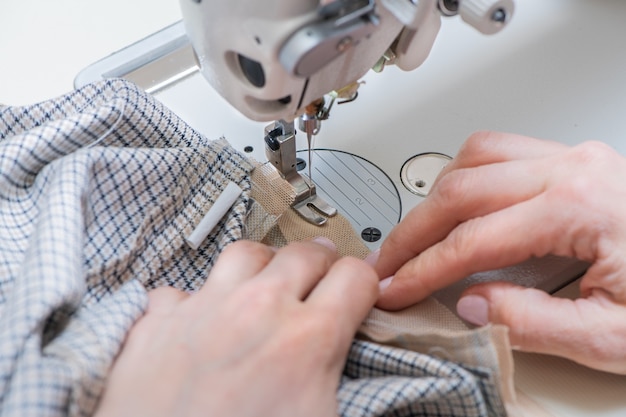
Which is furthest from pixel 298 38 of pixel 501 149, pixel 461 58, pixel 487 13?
pixel 461 58

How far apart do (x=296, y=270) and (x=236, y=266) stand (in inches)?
2.2

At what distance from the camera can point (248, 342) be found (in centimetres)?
49

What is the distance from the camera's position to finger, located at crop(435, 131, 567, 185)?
66 centimetres

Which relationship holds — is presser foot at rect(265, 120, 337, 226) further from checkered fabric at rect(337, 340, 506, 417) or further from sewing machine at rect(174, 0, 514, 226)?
checkered fabric at rect(337, 340, 506, 417)

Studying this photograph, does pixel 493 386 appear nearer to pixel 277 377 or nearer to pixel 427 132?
pixel 277 377

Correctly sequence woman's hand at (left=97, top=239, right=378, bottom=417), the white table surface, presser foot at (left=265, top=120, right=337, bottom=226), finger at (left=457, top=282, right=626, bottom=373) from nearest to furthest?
1. woman's hand at (left=97, top=239, right=378, bottom=417)
2. finger at (left=457, top=282, right=626, bottom=373)
3. presser foot at (left=265, top=120, right=337, bottom=226)
4. the white table surface

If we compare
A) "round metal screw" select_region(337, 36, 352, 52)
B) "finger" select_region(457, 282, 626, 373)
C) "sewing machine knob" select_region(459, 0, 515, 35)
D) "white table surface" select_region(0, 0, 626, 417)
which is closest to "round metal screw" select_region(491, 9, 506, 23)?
"sewing machine knob" select_region(459, 0, 515, 35)

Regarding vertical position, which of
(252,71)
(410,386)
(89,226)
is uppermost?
(252,71)

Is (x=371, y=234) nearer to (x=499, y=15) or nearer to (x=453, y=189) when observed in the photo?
(x=453, y=189)

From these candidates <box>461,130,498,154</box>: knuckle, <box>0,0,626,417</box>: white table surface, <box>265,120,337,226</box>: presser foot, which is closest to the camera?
<box>461,130,498,154</box>: knuckle

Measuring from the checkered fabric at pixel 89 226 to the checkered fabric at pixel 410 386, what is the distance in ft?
0.64

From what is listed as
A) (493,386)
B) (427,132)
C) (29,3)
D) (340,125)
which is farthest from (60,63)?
(493,386)

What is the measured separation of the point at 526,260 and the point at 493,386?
0.17 metres

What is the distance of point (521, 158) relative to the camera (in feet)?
2.17
